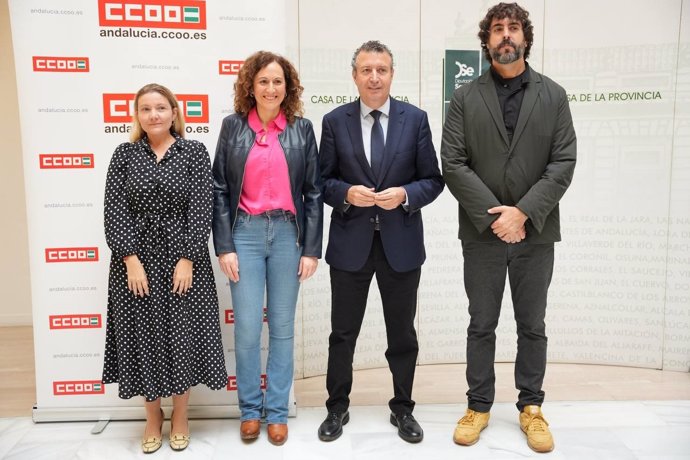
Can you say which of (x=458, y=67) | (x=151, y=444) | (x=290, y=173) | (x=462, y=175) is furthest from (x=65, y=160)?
(x=458, y=67)

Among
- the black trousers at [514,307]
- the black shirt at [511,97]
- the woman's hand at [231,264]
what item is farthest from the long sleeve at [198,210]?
→ the black shirt at [511,97]

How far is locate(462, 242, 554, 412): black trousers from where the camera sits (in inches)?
107

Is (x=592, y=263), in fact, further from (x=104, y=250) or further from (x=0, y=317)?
(x=0, y=317)

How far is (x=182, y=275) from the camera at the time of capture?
8.54 ft

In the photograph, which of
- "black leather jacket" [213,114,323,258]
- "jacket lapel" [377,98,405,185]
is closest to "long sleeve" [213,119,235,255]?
"black leather jacket" [213,114,323,258]

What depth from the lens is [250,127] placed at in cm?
270

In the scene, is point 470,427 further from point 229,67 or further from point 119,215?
point 229,67

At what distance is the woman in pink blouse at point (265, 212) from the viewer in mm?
2664

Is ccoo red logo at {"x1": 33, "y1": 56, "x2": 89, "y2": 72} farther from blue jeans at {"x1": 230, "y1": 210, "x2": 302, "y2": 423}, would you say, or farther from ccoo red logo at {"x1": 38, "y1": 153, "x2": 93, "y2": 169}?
blue jeans at {"x1": 230, "y1": 210, "x2": 302, "y2": 423}

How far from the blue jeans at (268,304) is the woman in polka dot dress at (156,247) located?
0.61 ft

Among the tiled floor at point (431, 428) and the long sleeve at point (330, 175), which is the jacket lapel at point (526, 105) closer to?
the long sleeve at point (330, 175)

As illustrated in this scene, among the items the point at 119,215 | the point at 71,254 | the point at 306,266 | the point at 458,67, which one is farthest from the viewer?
the point at 458,67

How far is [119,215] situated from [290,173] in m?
0.77

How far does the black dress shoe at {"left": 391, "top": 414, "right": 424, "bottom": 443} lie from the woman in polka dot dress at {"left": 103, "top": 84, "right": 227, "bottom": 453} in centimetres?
102
